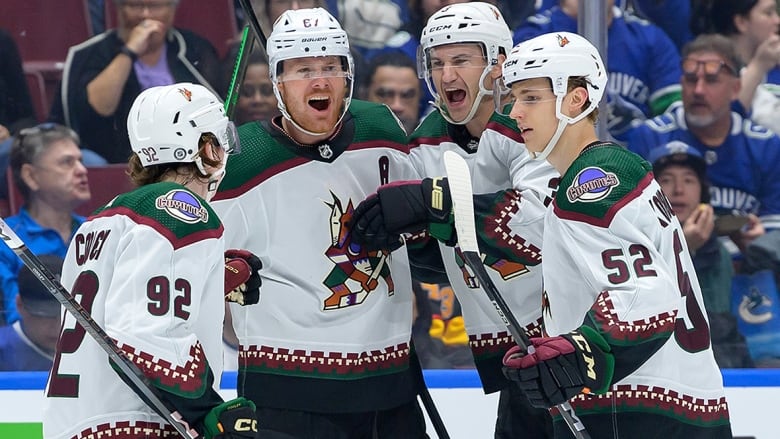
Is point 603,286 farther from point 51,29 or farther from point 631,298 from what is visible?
point 51,29

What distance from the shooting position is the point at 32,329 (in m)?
3.96

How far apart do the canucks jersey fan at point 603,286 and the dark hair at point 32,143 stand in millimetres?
2052

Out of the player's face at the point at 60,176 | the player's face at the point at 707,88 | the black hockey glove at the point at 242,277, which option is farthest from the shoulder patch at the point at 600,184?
the player's face at the point at 60,176

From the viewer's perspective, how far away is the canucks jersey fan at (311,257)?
2.79m

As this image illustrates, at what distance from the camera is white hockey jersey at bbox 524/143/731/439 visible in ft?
7.35

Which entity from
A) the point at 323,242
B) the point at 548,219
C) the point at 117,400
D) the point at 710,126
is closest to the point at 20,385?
the point at 323,242

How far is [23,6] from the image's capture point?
14.0 feet

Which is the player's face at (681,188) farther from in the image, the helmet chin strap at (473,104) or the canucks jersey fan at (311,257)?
the canucks jersey fan at (311,257)

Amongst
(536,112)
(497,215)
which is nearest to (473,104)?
(497,215)

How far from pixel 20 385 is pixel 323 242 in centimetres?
124

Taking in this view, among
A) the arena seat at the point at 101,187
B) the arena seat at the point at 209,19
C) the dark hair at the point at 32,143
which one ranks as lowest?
the arena seat at the point at 101,187

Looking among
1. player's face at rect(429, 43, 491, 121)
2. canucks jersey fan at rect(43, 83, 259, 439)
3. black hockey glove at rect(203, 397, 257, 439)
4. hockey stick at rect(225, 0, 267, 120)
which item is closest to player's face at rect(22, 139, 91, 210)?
hockey stick at rect(225, 0, 267, 120)

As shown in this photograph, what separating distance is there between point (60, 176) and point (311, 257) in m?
1.63

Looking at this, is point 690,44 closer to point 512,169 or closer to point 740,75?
point 740,75
